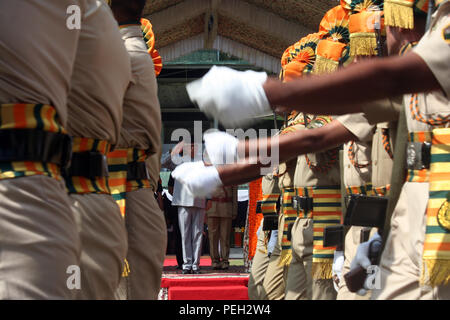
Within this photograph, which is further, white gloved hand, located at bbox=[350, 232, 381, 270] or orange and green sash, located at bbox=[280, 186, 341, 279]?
orange and green sash, located at bbox=[280, 186, 341, 279]

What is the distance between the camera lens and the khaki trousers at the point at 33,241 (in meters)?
1.94

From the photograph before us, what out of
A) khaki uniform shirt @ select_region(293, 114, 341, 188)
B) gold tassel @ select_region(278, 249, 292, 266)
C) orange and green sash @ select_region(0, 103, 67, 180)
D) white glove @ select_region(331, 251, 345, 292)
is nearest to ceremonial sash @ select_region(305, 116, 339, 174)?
khaki uniform shirt @ select_region(293, 114, 341, 188)

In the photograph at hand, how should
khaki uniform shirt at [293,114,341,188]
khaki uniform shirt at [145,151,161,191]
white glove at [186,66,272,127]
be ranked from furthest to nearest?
khaki uniform shirt at [293,114,341,188], khaki uniform shirt at [145,151,161,191], white glove at [186,66,272,127]

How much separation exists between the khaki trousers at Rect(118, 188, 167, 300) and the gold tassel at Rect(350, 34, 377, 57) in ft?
4.40

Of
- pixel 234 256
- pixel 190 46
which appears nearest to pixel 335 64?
pixel 190 46

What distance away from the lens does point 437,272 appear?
2295mm

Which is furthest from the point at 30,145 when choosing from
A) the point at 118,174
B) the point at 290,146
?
the point at 118,174

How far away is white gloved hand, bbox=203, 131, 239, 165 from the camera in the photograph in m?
2.58

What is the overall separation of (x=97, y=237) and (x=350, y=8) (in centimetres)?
180

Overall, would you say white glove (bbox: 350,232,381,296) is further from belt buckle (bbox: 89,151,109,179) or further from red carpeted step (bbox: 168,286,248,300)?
red carpeted step (bbox: 168,286,248,300)

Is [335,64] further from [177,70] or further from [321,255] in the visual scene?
[177,70]

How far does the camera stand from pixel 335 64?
4.51 meters

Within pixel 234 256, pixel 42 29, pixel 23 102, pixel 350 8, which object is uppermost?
pixel 350 8

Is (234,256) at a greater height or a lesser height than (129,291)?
lesser
